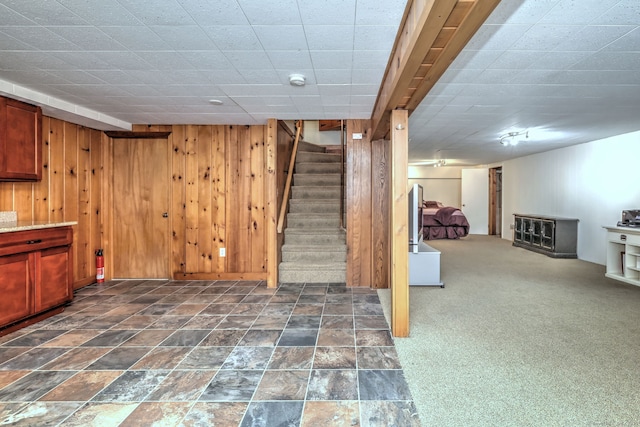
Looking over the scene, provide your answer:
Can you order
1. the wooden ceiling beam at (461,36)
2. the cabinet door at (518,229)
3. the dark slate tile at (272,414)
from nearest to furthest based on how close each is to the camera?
1. the wooden ceiling beam at (461,36)
2. the dark slate tile at (272,414)
3. the cabinet door at (518,229)

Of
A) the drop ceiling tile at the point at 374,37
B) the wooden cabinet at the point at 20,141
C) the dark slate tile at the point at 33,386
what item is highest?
the drop ceiling tile at the point at 374,37

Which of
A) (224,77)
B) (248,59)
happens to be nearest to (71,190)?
(224,77)

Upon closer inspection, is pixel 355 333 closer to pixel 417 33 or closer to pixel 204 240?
pixel 417 33

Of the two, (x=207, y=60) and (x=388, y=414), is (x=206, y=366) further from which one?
(x=207, y=60)

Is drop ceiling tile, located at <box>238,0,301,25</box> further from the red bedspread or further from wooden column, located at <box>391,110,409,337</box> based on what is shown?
the red bedspread

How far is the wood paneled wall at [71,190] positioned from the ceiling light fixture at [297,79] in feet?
10.1

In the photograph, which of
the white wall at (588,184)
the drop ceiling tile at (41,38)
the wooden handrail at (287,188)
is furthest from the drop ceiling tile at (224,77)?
the white wall at (588,184)

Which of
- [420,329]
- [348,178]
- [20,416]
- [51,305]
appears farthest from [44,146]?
[420,329]

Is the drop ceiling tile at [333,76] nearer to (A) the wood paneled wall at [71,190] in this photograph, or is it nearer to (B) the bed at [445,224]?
(A) the wood paneled wall at [71,190]

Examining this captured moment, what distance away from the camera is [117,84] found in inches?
119

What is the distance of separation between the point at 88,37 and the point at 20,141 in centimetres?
178

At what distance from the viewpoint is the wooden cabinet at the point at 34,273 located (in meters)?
2.77

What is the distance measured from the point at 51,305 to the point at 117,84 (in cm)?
226

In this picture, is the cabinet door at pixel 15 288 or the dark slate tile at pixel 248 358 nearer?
the dark slate tile at pixel 248 358
